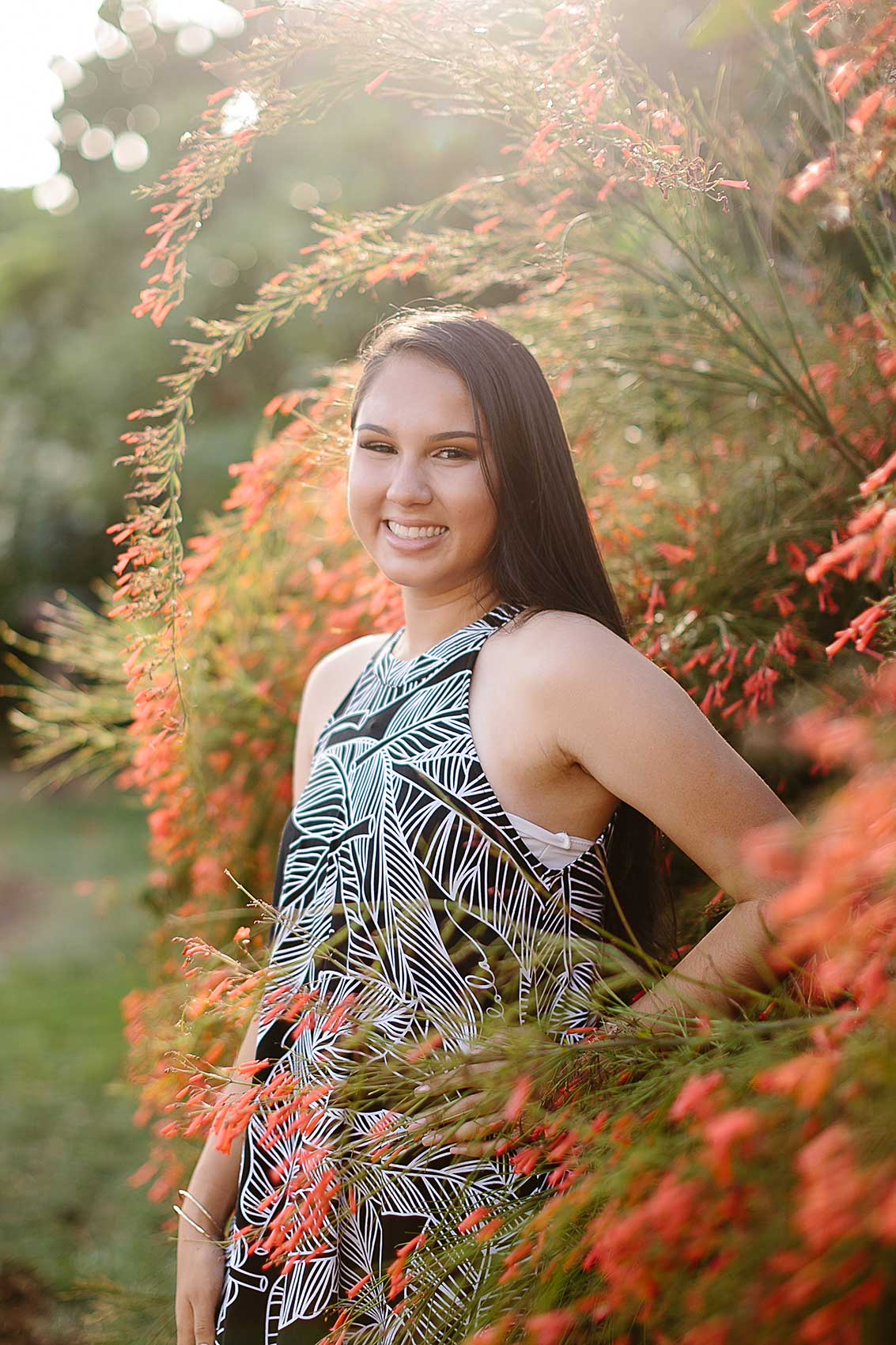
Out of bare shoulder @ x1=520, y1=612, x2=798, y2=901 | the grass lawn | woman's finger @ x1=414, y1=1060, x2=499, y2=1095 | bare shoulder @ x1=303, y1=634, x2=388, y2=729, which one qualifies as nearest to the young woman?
bare shoulder @ x1=520, y1=612, x2=798, y2=901

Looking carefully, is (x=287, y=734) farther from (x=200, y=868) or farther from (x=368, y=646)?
(x=368, y=646)

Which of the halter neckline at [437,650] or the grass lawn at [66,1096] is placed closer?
the halter neckline at [437,650]

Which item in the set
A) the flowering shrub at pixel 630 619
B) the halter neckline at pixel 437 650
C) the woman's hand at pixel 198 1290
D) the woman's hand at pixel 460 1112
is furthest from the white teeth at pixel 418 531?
the woman's hand at pixel 198 1290

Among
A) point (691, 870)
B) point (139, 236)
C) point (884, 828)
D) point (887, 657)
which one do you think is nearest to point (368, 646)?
point (691, 870)

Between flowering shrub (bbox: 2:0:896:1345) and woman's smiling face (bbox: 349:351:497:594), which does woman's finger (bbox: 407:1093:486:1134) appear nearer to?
flowering shrub (bbox: 2:0:896:1345)

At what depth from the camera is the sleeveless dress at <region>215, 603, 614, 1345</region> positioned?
127 centimetres

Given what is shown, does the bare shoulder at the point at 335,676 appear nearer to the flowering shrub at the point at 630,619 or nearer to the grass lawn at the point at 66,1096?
the flowering shrub at the point at 630,619

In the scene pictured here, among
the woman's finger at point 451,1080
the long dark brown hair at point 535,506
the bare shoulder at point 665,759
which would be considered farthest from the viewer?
the long dark brown hair at point 535,506

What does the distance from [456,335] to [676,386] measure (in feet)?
2.41

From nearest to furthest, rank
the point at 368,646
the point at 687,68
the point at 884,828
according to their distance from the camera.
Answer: the point at 884,828, the point at 368,646, the point at 687,68

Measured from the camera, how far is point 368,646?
5.97 ft

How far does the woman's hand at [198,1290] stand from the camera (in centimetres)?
152

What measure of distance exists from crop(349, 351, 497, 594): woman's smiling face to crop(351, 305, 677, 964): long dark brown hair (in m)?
0.02

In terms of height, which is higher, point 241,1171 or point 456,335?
point 456,335
